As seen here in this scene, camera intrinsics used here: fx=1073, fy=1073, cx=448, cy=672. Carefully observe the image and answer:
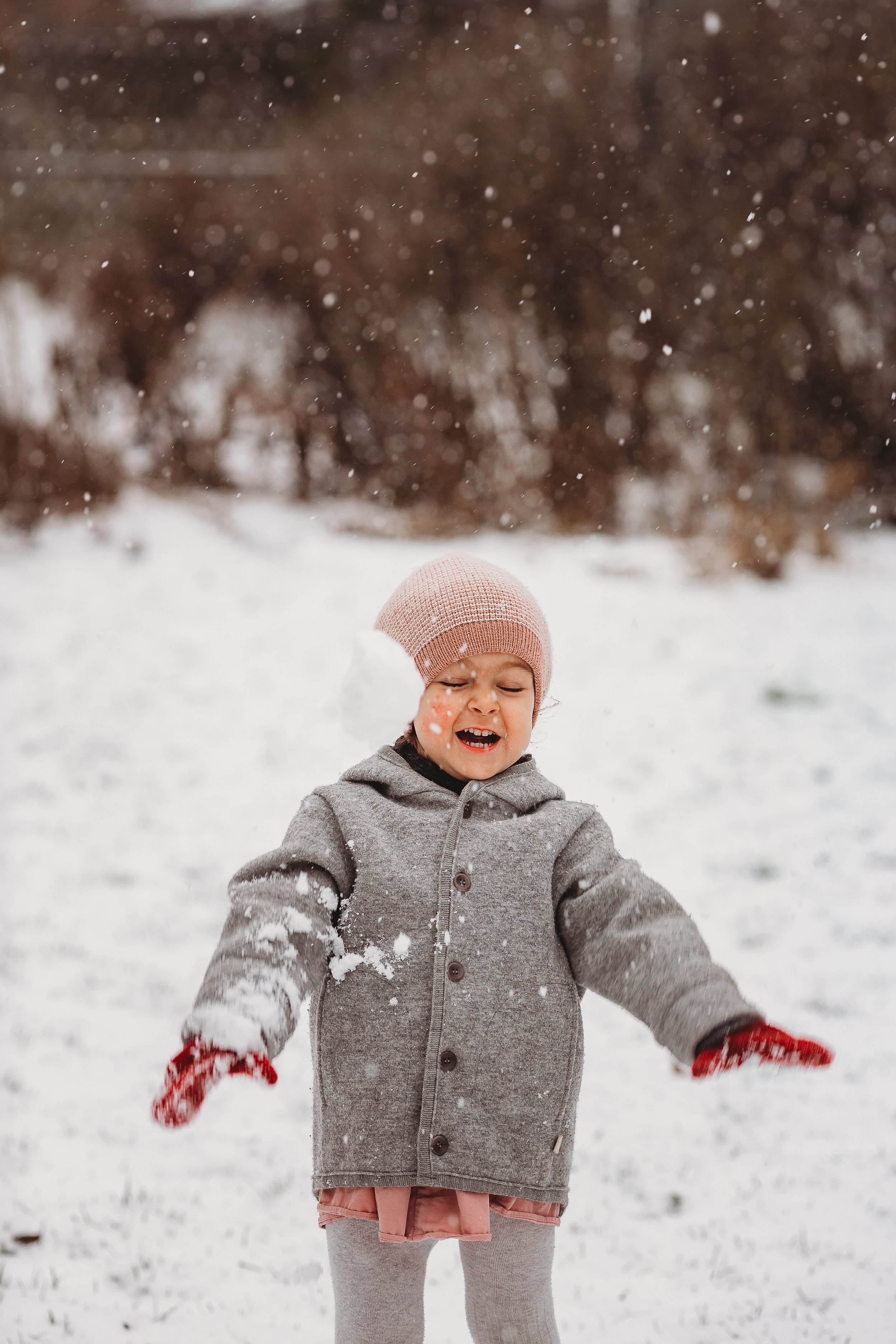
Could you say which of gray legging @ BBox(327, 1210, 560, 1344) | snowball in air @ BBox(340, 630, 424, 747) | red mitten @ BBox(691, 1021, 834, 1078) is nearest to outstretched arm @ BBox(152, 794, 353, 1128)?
snowball in air @ BBox(340, 630, 424, 747)

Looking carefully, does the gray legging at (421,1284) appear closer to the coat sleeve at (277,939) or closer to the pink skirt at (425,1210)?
the pink skirt at (425,1210)

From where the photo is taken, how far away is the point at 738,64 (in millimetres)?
8539

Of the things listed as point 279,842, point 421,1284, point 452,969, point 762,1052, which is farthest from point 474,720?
point 279,842

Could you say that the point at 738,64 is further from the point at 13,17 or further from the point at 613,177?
the point at 13,17

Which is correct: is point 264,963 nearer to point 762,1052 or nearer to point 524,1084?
point 524,1084

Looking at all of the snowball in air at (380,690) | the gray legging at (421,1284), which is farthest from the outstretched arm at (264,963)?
the gray legging at (421,1284)

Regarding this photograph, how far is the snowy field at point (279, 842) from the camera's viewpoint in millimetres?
2549

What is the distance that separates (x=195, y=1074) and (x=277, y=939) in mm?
240

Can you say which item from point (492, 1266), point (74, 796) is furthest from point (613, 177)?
point (492, 1266)

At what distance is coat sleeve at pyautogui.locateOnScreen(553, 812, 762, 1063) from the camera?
1486mm

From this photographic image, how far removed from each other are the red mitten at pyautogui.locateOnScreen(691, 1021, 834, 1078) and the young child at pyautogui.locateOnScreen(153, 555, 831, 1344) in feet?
0.12

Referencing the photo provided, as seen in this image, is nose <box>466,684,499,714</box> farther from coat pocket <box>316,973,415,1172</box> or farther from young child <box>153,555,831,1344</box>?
coat pocket <box>316,973,415,1172</box>

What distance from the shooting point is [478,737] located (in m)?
1.81

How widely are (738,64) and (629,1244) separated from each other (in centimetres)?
877
